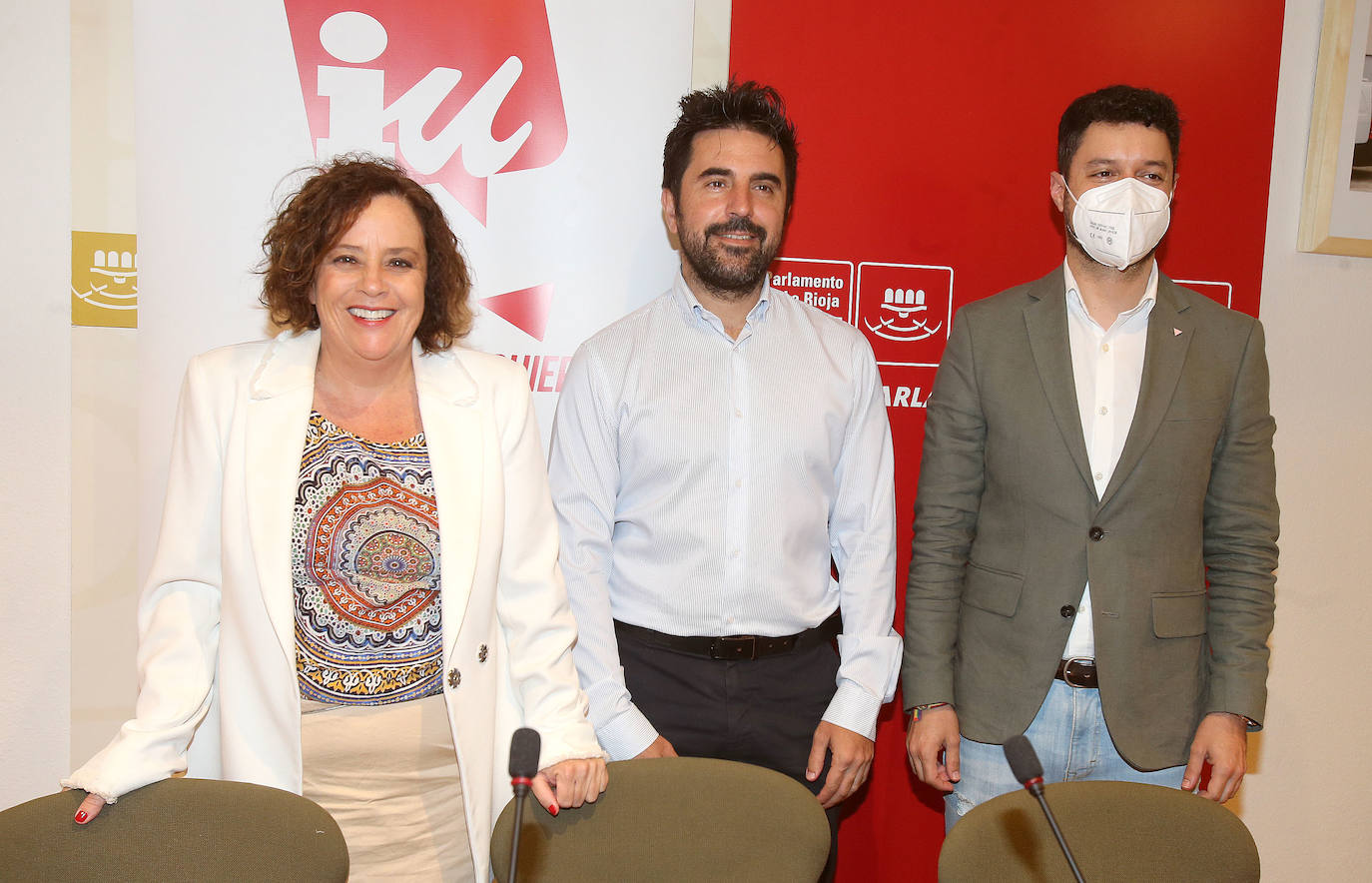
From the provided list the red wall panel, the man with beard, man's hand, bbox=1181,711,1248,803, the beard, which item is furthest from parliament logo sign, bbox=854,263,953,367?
man's hand, bbox=1181,711,1248,803

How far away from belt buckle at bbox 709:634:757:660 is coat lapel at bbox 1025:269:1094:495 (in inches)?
32.1

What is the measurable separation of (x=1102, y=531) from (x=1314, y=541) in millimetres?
1696

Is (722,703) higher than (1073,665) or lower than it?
lower

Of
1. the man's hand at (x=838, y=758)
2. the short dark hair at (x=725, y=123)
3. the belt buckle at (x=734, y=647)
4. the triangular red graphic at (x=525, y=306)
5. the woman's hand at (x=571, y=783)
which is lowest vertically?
the man's hand at (x=838, y=758)

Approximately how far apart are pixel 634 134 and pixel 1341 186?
226 centimetres

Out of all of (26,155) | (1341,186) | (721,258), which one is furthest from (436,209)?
(1341,186)

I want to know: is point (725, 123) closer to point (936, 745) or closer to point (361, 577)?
point (361, 577)

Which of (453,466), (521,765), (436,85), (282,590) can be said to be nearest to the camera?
(521,765)

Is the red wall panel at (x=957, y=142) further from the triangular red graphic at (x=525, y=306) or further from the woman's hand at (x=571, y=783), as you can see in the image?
the woman's hand at (x=571, y=783)

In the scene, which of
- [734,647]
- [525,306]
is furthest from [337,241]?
[734,647]

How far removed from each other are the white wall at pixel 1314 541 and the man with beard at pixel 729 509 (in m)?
1.75

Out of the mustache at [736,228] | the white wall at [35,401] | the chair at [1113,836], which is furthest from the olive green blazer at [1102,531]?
the white wall at [35,401]

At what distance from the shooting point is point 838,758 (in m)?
2.26

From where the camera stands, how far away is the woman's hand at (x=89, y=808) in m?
1.57
